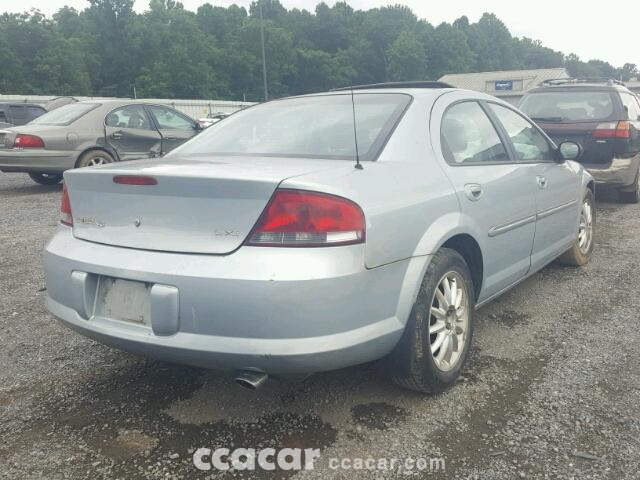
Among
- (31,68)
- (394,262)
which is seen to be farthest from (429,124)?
(31,68)

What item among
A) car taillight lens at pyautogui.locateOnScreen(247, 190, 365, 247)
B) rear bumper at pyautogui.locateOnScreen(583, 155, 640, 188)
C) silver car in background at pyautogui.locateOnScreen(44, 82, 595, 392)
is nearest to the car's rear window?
rear bumper at pyautogui.locateOnScreen(583, 155, 640, 188)

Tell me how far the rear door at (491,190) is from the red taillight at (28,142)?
740cm

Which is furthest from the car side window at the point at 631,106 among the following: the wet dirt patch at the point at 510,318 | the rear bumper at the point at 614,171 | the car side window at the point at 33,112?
the car side window at the point at 33,112

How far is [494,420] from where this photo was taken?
2.58m

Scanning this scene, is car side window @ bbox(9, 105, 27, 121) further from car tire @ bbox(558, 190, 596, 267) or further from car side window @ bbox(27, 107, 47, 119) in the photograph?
car tire @ bbox(558, 190, 596, 267)

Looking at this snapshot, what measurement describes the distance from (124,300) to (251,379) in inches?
24.3

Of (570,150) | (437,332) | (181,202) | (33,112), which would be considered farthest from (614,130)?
(33,112)

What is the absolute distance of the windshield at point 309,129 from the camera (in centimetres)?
286

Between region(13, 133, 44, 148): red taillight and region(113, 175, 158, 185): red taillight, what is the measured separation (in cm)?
722

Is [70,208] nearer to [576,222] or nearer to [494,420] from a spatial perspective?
[494,420]

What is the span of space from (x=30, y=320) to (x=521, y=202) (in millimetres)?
3257

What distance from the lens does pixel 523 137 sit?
4004 millimetres

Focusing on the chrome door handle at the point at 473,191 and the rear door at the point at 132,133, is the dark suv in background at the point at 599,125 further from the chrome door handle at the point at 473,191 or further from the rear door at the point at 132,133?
the rear door at the point at 132,133

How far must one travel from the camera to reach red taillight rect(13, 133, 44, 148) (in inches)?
346
